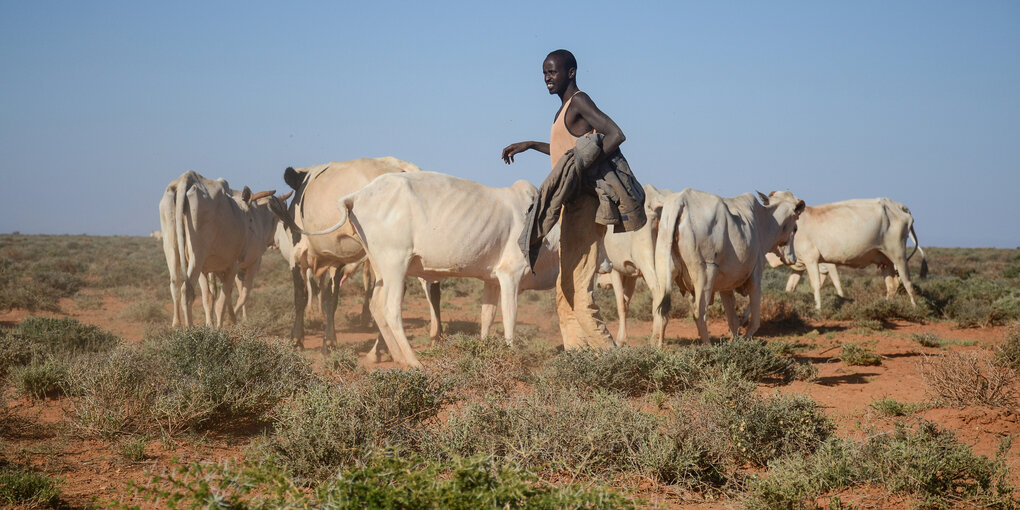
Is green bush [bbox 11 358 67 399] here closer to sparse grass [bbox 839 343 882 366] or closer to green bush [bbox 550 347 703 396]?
green bush [bbox 550 347 703 396]

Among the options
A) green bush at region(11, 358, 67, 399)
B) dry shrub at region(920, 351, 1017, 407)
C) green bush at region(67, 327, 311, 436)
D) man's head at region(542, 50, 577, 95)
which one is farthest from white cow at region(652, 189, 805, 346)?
green bush at region(11, 358, 67, 399)

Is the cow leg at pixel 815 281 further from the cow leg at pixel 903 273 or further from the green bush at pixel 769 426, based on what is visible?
the green bush at pixel 769 426

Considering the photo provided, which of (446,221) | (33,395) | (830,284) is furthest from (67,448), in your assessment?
(830,284)

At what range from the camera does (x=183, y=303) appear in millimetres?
10555

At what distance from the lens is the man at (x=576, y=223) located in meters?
6.20

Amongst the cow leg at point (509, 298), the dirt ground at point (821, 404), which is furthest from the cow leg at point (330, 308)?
the cow leg at point (509, 298)

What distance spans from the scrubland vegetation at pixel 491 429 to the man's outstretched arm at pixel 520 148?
1853 millimetres

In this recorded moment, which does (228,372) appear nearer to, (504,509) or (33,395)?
(33,395)

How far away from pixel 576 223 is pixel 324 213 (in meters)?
5.20

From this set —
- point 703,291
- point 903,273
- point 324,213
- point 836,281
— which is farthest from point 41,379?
point 836,281

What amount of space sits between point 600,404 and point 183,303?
25.1ft

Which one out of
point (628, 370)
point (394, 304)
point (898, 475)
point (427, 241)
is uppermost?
point (427, 241)

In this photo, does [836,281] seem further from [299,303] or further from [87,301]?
[87,301]

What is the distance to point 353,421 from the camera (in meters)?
4.42
